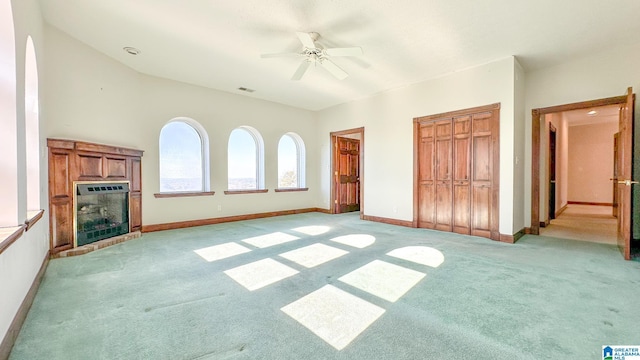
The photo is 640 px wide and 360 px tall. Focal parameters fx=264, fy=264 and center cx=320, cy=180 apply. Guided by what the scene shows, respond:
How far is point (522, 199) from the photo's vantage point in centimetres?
465

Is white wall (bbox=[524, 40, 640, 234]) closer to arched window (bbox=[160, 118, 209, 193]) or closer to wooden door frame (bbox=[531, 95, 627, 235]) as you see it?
wooden door frame (bbox=[531, 95, 627, 235])

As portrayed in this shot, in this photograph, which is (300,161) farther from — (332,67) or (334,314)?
(334,314)

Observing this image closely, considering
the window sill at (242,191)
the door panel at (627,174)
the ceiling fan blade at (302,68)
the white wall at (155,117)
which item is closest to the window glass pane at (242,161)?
the window sill at (242,191)

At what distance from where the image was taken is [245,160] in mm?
6449

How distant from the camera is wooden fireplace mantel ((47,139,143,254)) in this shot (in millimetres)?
3391

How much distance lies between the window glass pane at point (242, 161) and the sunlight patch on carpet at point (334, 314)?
4.47 meters

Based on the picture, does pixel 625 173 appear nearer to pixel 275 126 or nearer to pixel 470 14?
pixel 470 14

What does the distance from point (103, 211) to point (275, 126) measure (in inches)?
156

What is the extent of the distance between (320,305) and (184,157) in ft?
15.4

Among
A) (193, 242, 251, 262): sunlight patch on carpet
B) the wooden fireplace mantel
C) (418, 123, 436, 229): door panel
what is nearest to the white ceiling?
(418, 123, 436, 229): door panel

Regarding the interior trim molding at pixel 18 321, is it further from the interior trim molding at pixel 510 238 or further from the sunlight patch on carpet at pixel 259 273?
the interior trim molding at pixel 510 238

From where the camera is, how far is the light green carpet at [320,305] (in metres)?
1.60

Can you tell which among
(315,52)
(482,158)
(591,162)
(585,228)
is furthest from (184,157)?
(591,162)

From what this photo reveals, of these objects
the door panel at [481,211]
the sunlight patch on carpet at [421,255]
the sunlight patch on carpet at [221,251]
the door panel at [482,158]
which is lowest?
the sunlight patch on carpet at [421,255]
